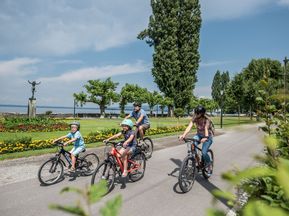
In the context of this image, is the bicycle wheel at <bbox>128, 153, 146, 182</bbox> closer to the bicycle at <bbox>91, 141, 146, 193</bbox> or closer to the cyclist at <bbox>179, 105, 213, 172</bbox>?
the bicycle at <bbox>91, 141, 146, 193</bbox>

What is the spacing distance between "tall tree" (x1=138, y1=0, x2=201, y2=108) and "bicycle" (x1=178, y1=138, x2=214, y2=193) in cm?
4138

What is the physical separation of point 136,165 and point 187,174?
5.16 feet

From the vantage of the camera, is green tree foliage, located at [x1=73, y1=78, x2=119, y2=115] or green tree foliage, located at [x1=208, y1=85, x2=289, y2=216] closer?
green tree foliage, located at [x1=208, y1=85, x2=289, y2=216]

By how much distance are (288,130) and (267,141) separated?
1395mm

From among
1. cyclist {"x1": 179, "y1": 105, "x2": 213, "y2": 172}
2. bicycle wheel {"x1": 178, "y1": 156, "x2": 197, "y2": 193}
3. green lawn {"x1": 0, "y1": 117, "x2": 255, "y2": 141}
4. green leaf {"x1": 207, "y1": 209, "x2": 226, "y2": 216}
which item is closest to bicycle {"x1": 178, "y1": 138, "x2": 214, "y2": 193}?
bicycle wheel {"x1": 178, "y1": 156, "x2": 197, "y2": 193}

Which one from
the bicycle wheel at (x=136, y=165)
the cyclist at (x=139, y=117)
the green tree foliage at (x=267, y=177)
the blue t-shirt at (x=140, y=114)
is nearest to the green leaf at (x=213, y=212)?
the green tree foliage at (x=267, y=177)

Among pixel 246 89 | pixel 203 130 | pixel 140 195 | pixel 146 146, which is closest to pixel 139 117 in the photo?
pixel 146 146

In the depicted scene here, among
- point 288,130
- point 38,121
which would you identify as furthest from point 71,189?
point 38,121

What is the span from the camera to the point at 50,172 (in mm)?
7805

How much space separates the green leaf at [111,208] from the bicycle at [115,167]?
599cm

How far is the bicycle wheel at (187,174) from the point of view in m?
7.11

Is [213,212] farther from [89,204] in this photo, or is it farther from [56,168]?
[56,168]

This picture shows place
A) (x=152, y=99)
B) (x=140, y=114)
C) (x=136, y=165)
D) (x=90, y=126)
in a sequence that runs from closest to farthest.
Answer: (x=136, y=165), (x=140, y=114), (x=90, y=126), (x=152, y=99)

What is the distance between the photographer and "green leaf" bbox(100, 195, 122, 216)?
0.54 m
